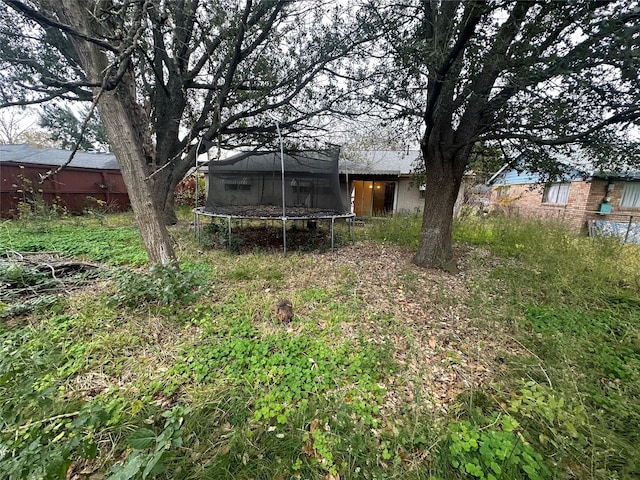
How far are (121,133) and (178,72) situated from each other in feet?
12.8

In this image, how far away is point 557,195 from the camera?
10383 millimetres

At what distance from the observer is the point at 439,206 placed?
4043 millimetres

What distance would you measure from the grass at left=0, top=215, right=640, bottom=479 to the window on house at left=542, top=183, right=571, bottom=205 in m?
8.46

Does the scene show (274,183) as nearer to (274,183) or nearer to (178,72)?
(274,183)

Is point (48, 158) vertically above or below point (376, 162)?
below

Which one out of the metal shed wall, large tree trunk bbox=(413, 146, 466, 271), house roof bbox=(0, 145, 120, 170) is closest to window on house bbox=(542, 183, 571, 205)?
large tree trunk bbox=(413, 146, 466, 271)

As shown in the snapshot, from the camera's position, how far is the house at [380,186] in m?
10.3

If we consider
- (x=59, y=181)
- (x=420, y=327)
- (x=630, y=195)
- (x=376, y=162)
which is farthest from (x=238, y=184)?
(x=630, y=195)

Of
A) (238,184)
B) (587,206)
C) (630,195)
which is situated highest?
(630,195)

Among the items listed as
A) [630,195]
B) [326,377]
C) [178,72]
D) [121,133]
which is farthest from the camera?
[630,195]

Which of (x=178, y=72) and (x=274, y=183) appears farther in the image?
(x=274, y=183)

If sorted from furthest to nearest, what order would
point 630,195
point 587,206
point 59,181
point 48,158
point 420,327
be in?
point 48,158, point 587,206, point 630,195, point 59,181, point 420,327

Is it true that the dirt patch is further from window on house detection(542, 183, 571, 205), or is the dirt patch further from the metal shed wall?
window on house detection(542, 183, 571, 205)

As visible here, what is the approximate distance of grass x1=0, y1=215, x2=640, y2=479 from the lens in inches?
50.8
